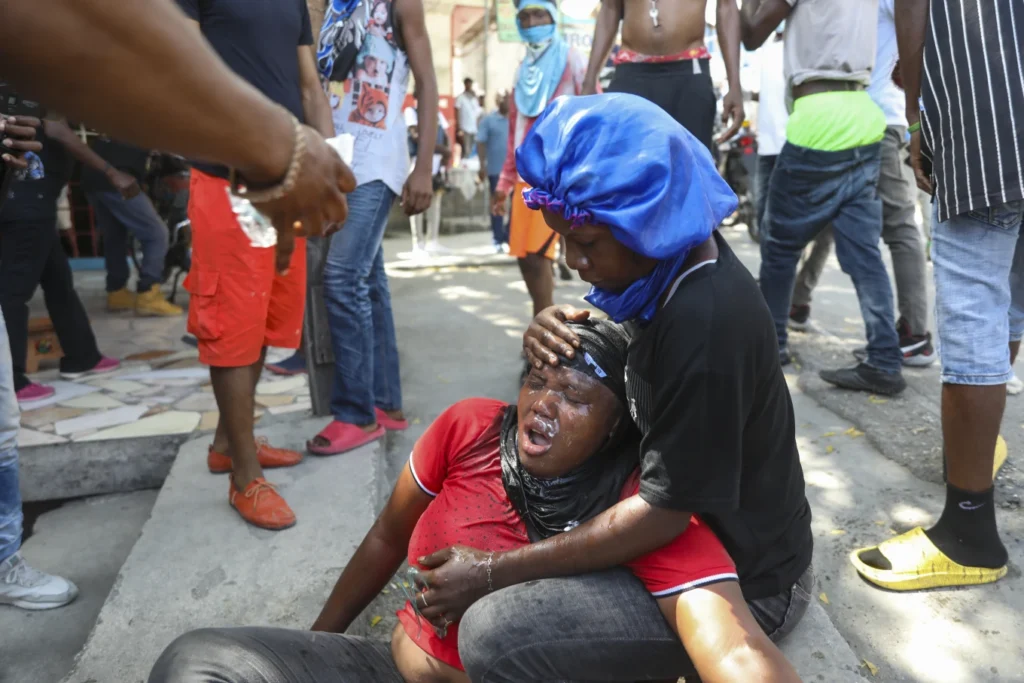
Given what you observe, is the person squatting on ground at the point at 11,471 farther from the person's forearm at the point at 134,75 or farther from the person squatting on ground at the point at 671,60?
the person squatting on ground at the point at 671,60

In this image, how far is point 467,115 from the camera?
1279 cm

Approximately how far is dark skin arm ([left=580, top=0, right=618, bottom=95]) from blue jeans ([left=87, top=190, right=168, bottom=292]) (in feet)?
11.3

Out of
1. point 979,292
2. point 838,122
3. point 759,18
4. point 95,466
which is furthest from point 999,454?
point 95,466

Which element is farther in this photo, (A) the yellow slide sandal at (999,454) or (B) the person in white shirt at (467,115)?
(B) the person in white shirt at (467,115)

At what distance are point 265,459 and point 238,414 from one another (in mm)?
406

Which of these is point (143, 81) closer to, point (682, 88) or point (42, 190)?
point (682, 88)

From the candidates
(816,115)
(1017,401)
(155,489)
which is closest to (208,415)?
(155,489)

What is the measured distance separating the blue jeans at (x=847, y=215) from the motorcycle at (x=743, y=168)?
223 inches

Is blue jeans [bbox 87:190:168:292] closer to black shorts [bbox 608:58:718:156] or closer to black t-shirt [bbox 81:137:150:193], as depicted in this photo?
black t-shirt [bbox 81:137:150:193]

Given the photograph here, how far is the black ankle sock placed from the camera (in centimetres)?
223

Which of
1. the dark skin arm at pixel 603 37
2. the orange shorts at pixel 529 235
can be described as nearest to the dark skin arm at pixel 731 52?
the dark skin arm at pixel 603 37

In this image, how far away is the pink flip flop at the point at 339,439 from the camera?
300 centimetres

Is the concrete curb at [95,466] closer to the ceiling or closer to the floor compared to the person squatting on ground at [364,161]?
closer to the floor

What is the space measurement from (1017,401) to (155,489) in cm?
376
